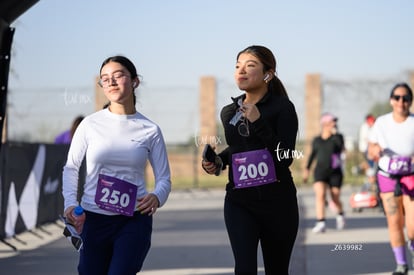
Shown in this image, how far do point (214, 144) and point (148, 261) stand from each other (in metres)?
5.30

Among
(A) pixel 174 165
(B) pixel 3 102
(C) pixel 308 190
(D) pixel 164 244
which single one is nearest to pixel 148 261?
(D) pixel 164 244

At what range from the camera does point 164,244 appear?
1383cm

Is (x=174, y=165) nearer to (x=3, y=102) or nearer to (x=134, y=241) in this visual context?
(x=3, y=102)

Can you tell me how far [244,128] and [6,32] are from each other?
321 cm

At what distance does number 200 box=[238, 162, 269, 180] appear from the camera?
249 inches

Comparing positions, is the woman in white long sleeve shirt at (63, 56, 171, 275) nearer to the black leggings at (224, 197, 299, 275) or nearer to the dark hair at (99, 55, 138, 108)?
the dark hair at (99, 55, 138, 108)

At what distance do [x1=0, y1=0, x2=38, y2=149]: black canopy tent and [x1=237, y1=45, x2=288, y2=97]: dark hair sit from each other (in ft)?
8.79

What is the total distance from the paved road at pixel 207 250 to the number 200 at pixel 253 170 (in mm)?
4058

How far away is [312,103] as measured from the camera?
4112 centimetres

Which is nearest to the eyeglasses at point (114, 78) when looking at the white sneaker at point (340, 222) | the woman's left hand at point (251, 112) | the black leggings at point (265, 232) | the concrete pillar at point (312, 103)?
the woman's left hand at point (251, 112)

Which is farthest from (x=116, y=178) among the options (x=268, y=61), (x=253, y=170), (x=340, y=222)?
(x=340, y=222)

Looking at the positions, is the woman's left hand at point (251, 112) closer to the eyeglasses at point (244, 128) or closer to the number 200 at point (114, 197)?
the eyeglasses at point (244, 128)

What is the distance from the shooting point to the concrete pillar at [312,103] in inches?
1586

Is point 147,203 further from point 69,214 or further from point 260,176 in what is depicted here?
point 260,176
